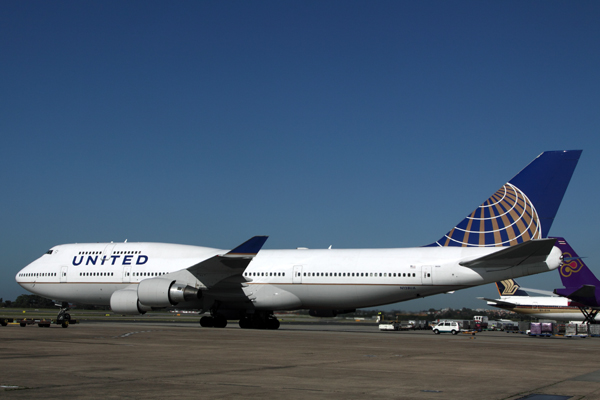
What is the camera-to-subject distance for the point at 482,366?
484 inches

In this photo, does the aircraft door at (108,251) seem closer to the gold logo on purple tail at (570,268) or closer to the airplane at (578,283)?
the airplane at (578,283)

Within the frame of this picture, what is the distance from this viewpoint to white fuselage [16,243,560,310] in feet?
91.2

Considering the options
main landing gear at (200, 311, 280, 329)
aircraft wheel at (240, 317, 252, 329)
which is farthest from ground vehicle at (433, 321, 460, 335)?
aircraft wheel at (240, 317, 252, 329)

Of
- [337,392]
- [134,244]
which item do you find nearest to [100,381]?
[337,392]

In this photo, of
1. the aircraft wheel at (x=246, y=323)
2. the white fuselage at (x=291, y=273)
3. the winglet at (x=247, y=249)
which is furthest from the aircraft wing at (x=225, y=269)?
the aircraft wheel at (x=246, y=323)

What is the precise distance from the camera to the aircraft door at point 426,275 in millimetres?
27875

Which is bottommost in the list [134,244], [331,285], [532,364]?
[532,364]

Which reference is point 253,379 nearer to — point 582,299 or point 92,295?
point 92,295

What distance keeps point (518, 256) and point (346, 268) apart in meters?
8.61

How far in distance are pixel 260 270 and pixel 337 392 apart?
76.4 ft

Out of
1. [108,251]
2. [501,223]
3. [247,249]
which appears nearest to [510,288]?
[501,223]

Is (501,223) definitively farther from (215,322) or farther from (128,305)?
(128,305)

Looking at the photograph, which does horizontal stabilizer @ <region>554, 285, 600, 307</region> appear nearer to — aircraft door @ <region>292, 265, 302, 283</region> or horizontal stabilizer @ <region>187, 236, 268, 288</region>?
aircraft door @ <region>292, 265, 302, 283</region>

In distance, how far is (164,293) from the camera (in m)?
28.2
